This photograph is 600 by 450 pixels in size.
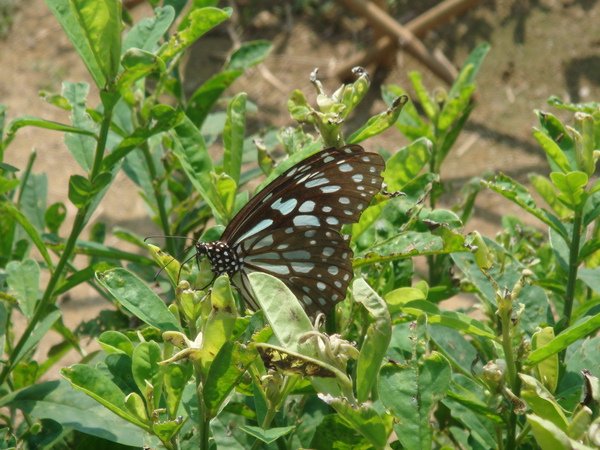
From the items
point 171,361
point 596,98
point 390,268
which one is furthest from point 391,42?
point 171,361

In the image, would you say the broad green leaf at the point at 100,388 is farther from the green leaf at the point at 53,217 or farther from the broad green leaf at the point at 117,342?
the green leaf at the point at 53,217

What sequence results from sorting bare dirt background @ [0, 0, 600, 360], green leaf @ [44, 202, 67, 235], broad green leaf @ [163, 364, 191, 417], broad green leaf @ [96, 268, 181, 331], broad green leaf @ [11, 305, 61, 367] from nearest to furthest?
broad green leaf @ [163, 364, 191, 417] < broad green leaf @ [96, 268, 181, 331] < broad green leaf @ [11, 305, 61, 367] < green leaf @ [44, 202, 67, 235] < bare dirt background @ [0, 0, 600, 360]

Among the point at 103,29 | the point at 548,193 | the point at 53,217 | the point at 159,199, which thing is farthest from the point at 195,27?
the point at 53,217

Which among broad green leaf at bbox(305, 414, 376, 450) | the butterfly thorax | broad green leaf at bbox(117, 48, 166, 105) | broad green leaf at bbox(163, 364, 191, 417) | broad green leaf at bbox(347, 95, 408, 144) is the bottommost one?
broad green leaf at bbox(305, 414, 376, 450)

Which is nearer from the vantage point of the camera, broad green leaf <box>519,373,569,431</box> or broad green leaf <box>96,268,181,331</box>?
broad green leaf <box>519,373,569,431</box>

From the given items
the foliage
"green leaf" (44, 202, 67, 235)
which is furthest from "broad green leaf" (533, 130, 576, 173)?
"green leaf" (44, 202, 67, 235)

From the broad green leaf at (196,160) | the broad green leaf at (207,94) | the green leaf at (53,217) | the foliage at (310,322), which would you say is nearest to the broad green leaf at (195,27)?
the foliage at (310,322)

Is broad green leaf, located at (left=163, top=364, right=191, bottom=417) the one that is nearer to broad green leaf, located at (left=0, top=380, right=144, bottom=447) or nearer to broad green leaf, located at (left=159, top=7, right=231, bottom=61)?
broad green leaf, located at (left=0, top=380, right=144, bottom=447)
